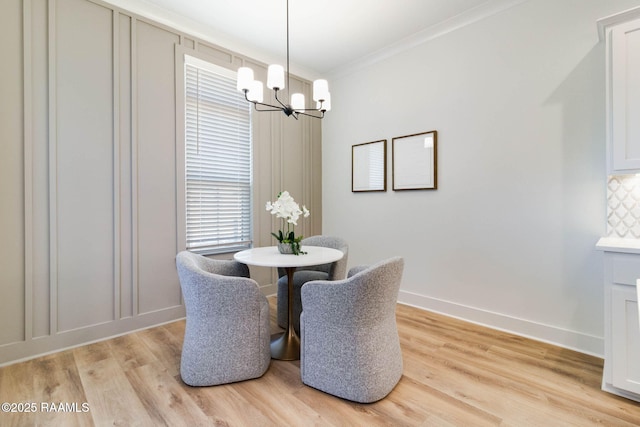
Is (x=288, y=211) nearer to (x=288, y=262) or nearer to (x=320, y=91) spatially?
(x=288, y=262)

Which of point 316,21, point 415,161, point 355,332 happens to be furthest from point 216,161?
point 355,332

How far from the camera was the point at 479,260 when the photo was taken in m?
2.88

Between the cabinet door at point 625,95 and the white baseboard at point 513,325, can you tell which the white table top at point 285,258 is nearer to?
the white baseboard at point 513,325

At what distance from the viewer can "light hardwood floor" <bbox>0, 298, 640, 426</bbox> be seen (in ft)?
5.29

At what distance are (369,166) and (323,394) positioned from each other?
2638 millimetres

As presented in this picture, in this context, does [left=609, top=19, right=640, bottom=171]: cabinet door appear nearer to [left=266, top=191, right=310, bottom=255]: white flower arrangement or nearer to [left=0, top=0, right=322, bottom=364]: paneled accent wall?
[left=266, top=191, right=310, bottom=255]: white flower arrangement

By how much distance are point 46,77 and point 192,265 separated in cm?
190

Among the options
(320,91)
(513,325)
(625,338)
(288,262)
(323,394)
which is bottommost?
(323,394)

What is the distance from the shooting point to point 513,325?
268 cm

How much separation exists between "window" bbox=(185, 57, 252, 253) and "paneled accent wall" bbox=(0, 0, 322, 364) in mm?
145

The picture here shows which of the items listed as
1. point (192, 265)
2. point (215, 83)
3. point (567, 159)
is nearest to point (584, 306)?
point (567, 159)

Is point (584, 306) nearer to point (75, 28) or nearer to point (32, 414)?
point (32, 414)

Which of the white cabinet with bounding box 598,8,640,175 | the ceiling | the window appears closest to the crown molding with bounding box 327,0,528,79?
the ceiling

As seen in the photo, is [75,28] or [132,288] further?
[132,288]
